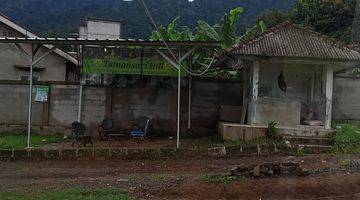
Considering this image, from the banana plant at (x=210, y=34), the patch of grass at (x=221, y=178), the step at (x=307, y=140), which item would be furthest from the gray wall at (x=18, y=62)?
the patch of grass at (x=221, y=178)

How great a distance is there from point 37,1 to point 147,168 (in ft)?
155

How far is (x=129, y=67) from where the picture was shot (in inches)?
772

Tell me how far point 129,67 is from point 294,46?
5854 millimetres

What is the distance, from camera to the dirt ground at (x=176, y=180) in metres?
10.5

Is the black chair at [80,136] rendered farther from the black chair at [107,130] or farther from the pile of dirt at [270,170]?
the pile of dirt at [270,170]

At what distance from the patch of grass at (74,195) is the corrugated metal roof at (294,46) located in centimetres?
773

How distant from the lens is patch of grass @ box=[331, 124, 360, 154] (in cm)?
1564

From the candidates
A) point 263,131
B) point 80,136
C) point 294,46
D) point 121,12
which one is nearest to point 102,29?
point 121,12

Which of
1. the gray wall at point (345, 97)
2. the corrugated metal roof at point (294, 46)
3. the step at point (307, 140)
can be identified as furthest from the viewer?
the gray wall at point (345, 97)

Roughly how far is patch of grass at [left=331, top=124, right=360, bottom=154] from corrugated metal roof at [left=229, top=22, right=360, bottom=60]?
2.37 m

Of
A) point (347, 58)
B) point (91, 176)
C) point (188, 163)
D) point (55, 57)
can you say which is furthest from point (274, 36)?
point (55, 57)

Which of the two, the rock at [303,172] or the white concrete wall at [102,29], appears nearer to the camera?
the rock at [303,172]

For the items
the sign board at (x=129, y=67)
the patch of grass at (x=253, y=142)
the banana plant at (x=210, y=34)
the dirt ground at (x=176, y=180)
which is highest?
the banana plant at (x=210, y=34)

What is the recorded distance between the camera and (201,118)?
20.9 metres
